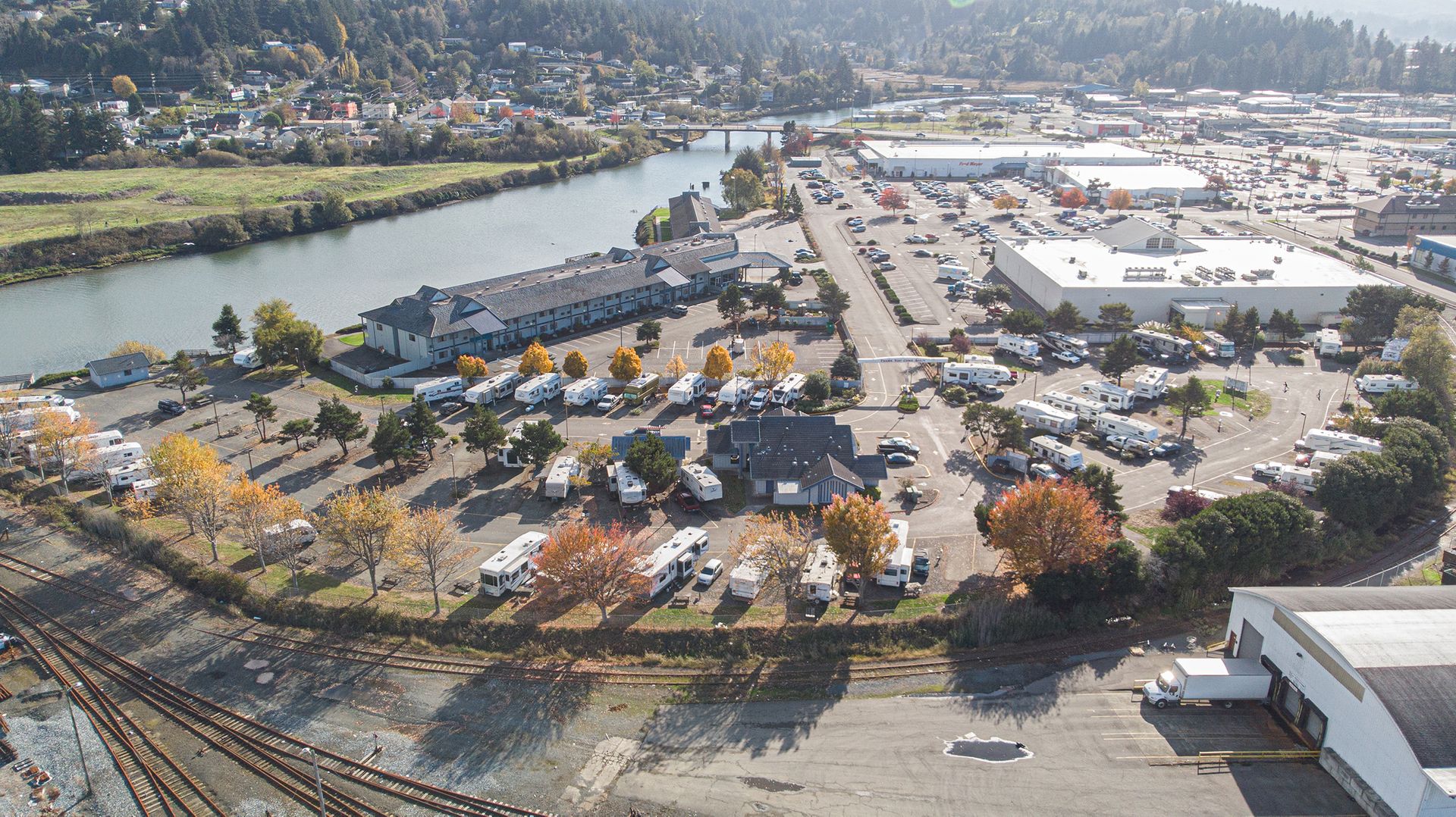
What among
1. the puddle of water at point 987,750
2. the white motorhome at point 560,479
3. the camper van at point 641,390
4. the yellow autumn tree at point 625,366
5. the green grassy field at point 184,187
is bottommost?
the puddle of water at point 987,750

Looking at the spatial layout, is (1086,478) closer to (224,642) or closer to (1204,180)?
(224,642)

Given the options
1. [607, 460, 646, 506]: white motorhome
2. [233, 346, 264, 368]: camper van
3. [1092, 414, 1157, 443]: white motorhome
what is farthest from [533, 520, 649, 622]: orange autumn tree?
[233, 346, 264, 368]: camper van

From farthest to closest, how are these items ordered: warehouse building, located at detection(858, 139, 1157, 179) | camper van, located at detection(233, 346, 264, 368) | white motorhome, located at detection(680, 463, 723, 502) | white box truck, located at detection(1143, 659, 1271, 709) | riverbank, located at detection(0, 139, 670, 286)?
1. warehouse building, located at detection(858, 139, 1157, 179)
2. riverbank, located at detection(0, 139, 670, 286)
3. camper van, located at detection(233, 346, 264, 368)
4. white motorhome, located at detection(680, 463, 723, 502)
5. white box truck, located at detection(1143, 659, 1271, 709)

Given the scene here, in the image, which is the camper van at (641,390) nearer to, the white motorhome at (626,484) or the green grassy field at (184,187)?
the white motorhome at (626,484)

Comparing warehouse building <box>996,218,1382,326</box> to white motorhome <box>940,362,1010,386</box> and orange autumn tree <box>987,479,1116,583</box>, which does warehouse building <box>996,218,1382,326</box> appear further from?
Answer: orange autumn tree <box>987,479,1116,583</box>

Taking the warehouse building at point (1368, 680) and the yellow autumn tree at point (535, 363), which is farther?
the yellow autumn tree at point (535, 363)

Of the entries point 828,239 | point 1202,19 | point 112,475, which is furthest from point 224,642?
point 1202,19

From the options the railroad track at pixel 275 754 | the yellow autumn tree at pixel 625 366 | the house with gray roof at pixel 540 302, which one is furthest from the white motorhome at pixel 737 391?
the railroad track at pixel 275 754
